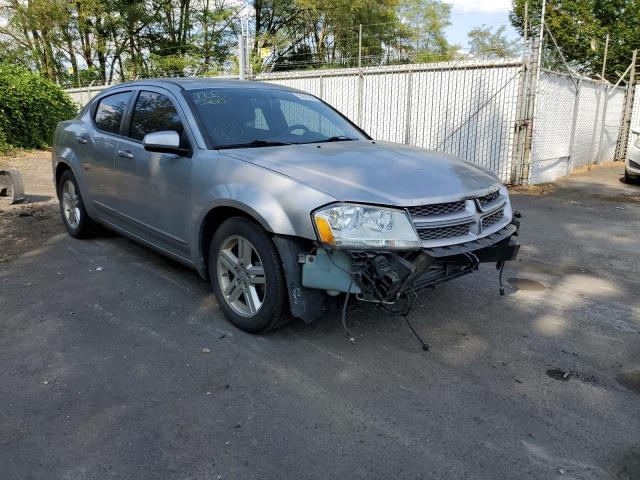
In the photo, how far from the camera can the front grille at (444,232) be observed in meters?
3.18

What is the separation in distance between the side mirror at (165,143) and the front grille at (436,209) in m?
1.79

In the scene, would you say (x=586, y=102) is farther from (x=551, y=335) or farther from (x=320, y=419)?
(x=320, y=419)

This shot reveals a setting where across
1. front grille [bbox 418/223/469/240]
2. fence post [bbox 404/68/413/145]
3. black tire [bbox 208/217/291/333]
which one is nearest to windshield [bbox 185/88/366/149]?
black tire [bbox 208/217/291/333]

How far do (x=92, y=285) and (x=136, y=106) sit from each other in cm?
164

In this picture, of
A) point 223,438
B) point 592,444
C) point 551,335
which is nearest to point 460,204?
point 551,335

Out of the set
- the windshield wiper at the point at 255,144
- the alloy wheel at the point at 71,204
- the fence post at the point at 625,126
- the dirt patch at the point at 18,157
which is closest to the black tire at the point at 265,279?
the windshield wiper at the point at 255,144

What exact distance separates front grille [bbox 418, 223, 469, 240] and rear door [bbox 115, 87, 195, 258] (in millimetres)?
1786

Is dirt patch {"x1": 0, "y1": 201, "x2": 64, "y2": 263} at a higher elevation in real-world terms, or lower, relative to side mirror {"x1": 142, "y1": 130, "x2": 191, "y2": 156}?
lower

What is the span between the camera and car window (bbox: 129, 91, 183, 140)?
4.25 meters

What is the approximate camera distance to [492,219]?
3717 millimetres

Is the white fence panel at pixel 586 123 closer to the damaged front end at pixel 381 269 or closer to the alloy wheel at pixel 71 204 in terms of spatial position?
the damaged front end at pixel 381 269

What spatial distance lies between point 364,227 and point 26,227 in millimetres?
5360

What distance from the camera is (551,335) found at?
12.4ft

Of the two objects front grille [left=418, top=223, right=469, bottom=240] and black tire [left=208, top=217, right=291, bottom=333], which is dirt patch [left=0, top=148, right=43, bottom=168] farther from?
front grille [left=418, top=223, right=469, bottom=240]
